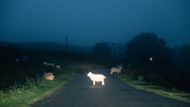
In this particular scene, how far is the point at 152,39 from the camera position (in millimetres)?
164000

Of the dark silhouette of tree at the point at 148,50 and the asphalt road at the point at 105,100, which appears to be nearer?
the asphalt road at the point at 105,100

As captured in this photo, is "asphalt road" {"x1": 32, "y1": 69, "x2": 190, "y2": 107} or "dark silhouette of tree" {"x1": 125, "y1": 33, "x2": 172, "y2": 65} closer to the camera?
"asphalt road" {"x1": 32, "y1": 69, "x2": 190, "y2": 107}

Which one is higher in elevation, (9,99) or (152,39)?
(152,39)

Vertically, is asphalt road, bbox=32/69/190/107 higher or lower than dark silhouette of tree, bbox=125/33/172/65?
lower

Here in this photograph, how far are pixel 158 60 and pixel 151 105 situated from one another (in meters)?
127

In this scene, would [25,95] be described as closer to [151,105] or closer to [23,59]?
[151,105]

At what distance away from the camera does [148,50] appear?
15438 centimetres

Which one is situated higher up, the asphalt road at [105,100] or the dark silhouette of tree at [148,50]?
the dark silhouette of tree at [148,50]

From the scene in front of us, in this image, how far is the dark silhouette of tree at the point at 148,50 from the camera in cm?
14575

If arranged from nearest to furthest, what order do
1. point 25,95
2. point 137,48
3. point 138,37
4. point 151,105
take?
point 151,105 < point 25,95 < point 137,48 < point 138,37

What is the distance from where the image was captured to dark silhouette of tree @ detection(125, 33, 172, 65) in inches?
5738

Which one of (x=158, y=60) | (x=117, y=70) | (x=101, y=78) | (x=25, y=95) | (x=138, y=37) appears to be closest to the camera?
(x=25, y=95)

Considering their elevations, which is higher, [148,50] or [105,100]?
[148,50]

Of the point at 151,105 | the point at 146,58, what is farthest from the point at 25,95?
the point at 146,58
